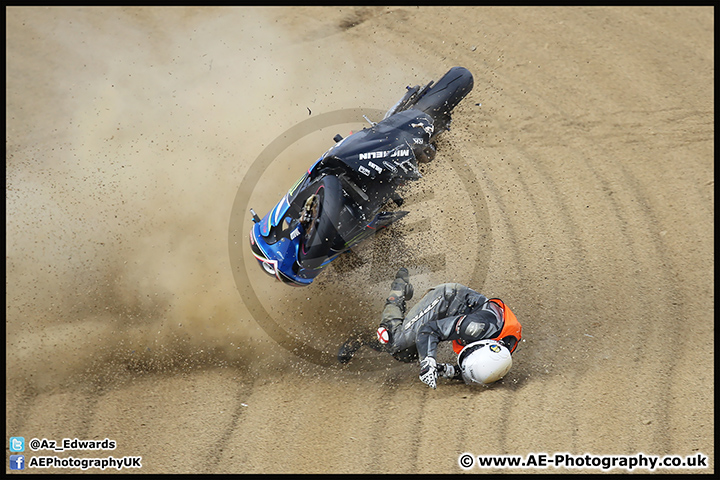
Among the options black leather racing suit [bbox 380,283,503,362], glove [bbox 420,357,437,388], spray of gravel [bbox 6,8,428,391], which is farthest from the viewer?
spray of gravel [bbox 6,8,428,391]

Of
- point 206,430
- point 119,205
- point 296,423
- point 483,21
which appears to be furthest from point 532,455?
point 483,21

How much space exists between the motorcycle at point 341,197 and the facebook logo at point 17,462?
3.66m

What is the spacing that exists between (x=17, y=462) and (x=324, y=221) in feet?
15.3

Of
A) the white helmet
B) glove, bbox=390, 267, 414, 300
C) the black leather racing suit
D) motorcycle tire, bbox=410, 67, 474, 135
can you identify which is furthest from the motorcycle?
the white helmet

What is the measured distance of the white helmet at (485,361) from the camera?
571 centimetres

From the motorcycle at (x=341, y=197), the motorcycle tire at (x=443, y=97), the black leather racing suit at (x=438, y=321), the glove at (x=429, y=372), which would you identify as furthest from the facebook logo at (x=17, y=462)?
the motorcycle tire at (x=443, y=97)

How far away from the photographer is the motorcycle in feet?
20.7

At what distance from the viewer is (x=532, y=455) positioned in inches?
222

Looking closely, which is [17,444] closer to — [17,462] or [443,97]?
[17,462]

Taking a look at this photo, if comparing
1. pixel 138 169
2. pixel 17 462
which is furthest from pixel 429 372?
pixel 138 169

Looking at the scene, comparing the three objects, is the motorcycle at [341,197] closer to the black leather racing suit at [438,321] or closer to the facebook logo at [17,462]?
the black leather racing suit at [438,321]

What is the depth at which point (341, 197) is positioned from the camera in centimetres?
631

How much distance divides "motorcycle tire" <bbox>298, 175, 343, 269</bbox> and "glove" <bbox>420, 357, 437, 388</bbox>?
1.85 meters

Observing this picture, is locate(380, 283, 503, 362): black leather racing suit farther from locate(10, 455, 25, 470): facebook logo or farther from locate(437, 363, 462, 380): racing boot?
locate(10, 455, 25, 470): facebook logo
